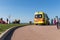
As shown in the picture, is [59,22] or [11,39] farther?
[59,22]

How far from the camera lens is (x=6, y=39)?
15.6 m

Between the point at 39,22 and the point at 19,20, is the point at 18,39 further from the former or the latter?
the point at 19,20

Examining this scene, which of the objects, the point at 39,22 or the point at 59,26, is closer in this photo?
the point at 59,26

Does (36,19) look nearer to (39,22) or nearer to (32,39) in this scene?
(39,22)

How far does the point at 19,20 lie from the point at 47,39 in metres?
38.2

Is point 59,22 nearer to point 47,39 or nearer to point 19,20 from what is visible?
point 47,39

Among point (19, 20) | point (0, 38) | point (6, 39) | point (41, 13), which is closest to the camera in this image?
point (0, 38)

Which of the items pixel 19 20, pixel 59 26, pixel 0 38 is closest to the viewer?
pixel 0 38

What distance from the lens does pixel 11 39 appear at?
15.9m

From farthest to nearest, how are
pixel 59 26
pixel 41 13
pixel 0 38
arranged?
pixel 41 13, pixel 59 26, pixel 0 38

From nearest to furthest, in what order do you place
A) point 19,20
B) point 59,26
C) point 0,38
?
1. point 0,38
2. point 59,26
3. point 19,20

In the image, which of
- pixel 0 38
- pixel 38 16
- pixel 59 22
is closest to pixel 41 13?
pixel 38 16

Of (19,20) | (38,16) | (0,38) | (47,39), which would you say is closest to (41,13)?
(38,16)

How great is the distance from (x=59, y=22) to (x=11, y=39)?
1266 centimetres
